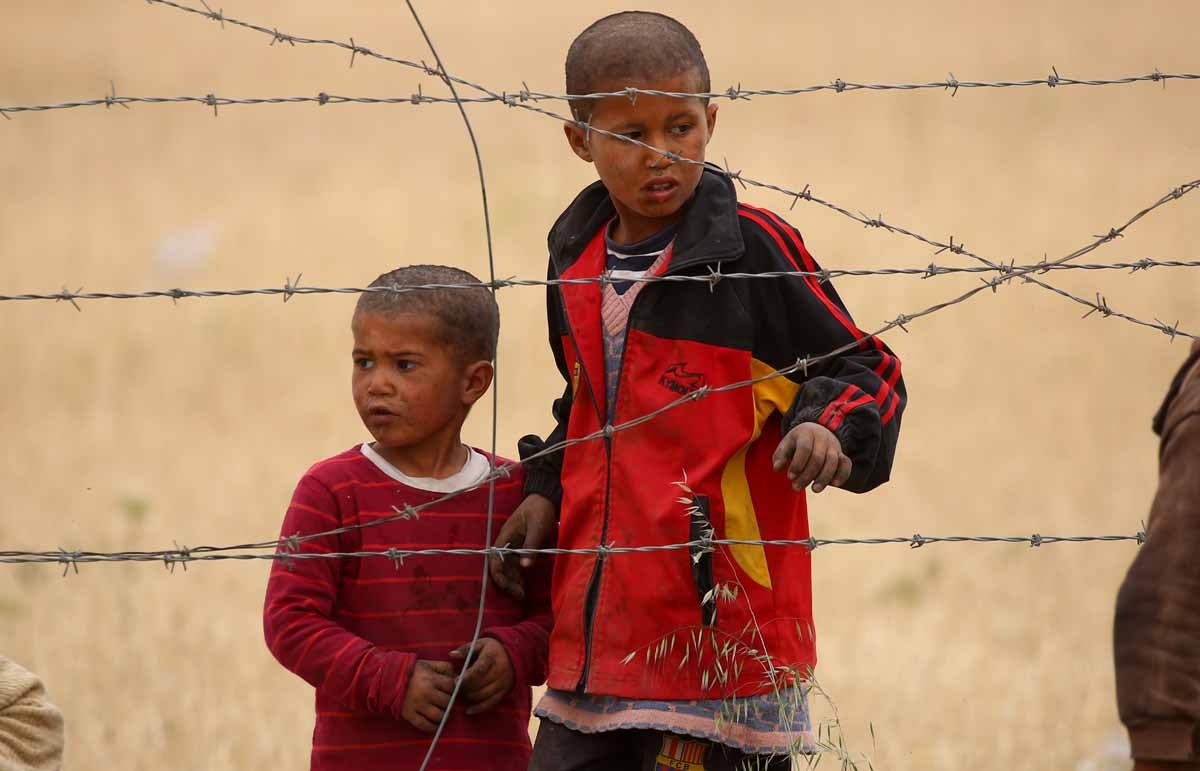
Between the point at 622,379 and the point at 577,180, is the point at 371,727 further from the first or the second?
the point at 577,180

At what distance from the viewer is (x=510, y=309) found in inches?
556

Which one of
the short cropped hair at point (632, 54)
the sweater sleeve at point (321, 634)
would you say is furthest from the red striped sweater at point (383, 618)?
the short cropped hair at point (632, 54)

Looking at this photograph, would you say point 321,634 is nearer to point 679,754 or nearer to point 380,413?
point 380,413

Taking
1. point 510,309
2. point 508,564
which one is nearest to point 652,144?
point 508,564

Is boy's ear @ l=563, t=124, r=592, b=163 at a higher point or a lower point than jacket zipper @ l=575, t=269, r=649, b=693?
higher

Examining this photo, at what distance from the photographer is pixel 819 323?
10.7 ft

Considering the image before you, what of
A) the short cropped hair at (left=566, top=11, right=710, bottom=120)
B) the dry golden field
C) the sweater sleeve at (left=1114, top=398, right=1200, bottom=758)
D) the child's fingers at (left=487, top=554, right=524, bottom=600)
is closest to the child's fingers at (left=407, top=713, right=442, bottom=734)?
the child's fingers at (left=487, top=554, right=524, bottom=600)

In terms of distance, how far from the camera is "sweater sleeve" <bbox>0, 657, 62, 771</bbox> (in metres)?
3.13

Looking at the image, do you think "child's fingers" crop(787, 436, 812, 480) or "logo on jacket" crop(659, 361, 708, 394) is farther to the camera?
"logo on jacket" crop(659, 361, 708, 394)

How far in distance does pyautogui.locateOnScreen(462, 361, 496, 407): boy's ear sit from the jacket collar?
266 millimetres

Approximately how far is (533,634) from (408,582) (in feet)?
0.92

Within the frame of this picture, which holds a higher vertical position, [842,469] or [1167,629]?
[842,469]

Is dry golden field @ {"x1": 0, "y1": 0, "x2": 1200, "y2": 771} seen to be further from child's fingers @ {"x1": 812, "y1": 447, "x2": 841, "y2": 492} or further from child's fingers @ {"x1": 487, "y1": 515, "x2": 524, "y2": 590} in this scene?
child's fingers @ {"x1": 812, "y1": 447, "x2": 841, "y2": 492}

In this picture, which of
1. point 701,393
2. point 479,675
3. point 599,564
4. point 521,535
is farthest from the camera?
point 521,535
